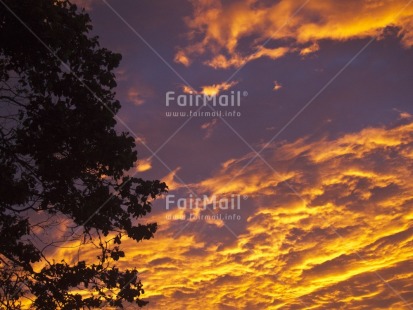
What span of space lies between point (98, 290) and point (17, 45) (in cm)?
663

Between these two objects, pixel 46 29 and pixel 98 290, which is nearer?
pixel 46 29

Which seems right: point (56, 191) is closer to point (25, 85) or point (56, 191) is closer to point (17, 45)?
point (25, 85)

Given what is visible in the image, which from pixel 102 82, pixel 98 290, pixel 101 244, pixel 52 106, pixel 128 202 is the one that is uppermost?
pixel 102 82

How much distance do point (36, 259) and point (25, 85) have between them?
14.5ft

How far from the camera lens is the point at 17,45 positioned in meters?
11.5

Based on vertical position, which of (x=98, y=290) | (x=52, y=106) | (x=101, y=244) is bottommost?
(x=98, y=290)

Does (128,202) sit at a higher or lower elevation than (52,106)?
lower

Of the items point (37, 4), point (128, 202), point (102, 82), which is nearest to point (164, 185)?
point (128, 202)

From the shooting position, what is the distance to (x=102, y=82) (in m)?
12.8

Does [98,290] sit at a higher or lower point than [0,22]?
lower

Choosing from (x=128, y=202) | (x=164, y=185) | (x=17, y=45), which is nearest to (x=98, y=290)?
(x=128, y=202)

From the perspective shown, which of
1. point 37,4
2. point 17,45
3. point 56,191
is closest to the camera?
point 37,4

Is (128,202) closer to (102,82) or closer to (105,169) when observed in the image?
(105,169)

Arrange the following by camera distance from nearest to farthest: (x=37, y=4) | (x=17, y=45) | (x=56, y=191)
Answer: (x=37, y=4) < (x=17, y=45) < (x=56, y=191)
